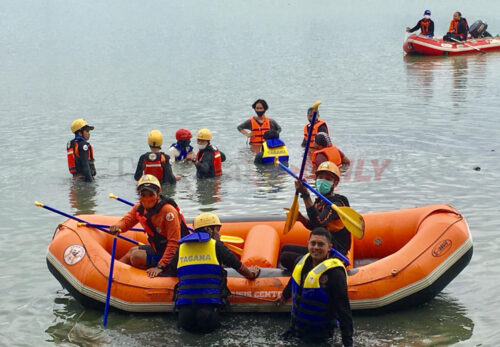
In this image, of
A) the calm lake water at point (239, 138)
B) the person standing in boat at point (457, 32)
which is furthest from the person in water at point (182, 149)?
the person standing in boat at point (457, 32)

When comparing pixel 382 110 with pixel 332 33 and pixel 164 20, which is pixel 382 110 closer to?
pixel 332 33

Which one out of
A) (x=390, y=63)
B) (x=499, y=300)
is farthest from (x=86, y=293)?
(x=390, y=63)

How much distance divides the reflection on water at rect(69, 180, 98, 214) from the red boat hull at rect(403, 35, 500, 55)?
57.5 feet

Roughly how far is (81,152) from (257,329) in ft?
18.7

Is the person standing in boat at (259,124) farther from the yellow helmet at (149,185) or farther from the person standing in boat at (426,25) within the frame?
the person standing in boat at (426,25)

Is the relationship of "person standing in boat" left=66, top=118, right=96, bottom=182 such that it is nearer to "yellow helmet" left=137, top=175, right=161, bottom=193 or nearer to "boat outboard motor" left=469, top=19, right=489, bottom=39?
"yellow helmet" left=137, top=175, right=161, bottom=193

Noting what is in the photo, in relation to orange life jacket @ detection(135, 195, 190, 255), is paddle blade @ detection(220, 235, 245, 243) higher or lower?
lower

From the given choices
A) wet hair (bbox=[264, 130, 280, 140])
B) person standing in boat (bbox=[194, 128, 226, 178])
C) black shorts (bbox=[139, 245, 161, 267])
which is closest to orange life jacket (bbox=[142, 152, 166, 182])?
person standing in boat (bbox=[194, 128, 226, 178])

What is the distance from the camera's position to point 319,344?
243 inches

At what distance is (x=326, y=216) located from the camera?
695 centimetres

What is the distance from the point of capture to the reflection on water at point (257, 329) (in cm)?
653

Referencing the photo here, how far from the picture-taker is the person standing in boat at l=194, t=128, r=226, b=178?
11695 mm

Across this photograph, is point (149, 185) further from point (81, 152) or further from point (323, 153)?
point (81, 152)

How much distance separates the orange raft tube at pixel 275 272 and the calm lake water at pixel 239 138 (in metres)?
0.19
